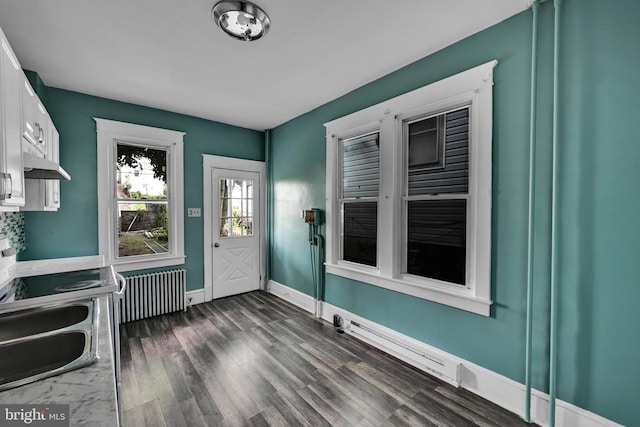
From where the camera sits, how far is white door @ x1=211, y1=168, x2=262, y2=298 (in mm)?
4148

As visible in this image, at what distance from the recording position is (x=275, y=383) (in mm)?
2205

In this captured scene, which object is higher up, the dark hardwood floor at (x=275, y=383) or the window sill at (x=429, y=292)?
the window sill at (x=429, y=292)

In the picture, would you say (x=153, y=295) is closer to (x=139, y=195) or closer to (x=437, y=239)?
(x=139, y=195)

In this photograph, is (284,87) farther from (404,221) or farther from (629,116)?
(629,116)

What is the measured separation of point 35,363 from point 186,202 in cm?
282

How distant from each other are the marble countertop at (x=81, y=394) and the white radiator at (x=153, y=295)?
9.50 feet

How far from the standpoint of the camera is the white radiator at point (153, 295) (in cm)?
337

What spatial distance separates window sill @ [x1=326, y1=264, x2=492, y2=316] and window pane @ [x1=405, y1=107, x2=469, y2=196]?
836mm

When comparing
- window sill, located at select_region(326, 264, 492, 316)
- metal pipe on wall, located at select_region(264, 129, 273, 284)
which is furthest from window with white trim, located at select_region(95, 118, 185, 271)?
window sill, located at select_region(326, 264, 492, 316)

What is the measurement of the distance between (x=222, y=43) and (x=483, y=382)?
10.9 feet

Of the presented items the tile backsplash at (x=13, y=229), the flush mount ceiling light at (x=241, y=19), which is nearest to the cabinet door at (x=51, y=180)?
the tile backsplash at (x=13, y=229)

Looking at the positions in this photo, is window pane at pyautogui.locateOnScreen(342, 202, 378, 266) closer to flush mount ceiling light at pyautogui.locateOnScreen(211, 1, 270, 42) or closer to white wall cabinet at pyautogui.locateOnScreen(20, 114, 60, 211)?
flush mount ceiling light at pyautogui.locateOnScreen(211, 1, 270, 42)

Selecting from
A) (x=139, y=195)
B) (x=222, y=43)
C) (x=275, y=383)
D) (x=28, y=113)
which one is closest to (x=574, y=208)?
(x=275, y=383)

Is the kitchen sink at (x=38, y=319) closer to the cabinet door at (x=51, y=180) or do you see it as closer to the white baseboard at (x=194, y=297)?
the cabinet door at (x=51, y=180)
